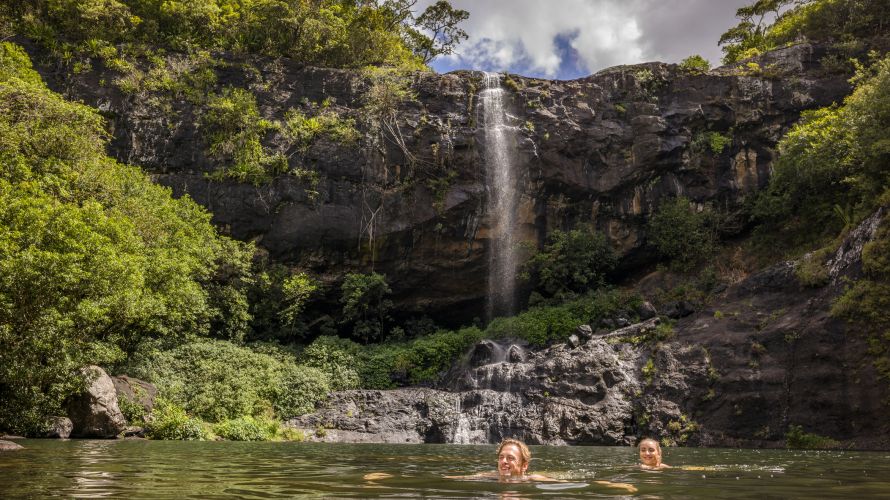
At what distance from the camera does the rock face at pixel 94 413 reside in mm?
13898

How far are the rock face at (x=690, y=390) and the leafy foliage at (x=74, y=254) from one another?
6403mm

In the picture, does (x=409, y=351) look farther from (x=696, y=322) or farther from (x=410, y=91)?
(x=410, y=91)

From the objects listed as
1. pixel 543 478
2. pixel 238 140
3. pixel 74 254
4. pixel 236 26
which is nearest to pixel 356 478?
pixel 543 478

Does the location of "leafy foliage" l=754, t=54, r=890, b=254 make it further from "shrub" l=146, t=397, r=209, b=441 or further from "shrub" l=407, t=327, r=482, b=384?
"shrub" l=146, t=397, r=209, b=441

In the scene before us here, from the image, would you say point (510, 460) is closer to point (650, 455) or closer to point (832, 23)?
point (650, 455)

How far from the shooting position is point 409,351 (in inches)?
967

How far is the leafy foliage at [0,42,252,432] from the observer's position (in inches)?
483

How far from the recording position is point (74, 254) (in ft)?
41.9

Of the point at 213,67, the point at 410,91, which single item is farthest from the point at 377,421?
the point at 213,67

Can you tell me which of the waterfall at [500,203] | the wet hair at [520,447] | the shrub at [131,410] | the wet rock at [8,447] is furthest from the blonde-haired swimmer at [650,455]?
the waterfall at [500,203]

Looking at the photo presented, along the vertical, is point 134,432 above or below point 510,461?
below

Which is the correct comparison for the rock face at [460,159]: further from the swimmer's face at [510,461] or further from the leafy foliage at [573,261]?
the swimmer's face at [510,461]

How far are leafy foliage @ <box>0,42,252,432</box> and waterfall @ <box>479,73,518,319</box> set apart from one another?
1123cm

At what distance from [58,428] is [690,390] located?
1647 cm
